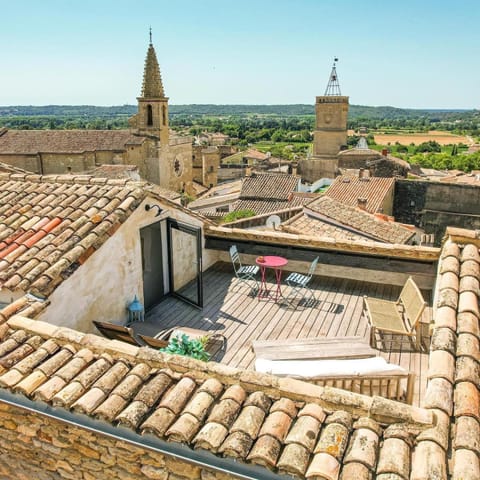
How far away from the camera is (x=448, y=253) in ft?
17.6

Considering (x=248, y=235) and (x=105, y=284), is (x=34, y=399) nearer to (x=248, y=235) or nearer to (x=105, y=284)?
(x=105, y=284)

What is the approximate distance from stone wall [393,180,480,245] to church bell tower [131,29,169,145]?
27369 mm

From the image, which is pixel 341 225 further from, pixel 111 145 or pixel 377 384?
pixel 111 145

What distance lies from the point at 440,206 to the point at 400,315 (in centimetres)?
1673

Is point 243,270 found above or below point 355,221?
above

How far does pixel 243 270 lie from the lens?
813 centimetres

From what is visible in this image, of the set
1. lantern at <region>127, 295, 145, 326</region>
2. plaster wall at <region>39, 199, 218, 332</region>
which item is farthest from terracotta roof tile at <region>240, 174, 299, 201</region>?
lantern at <region>127, 295, 145, 326</region>

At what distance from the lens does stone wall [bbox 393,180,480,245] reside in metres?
19.5

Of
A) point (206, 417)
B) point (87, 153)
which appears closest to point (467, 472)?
point (206, 417)

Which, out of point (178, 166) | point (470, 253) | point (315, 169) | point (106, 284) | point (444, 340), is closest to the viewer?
point (444, 340)

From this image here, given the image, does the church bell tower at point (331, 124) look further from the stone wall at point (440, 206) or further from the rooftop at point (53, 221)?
A: the rooftop at point (53, 221)

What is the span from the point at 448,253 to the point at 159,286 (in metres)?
4.38

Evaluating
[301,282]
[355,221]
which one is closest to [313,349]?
[301,282]

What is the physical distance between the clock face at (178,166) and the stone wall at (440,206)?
3025 cm
